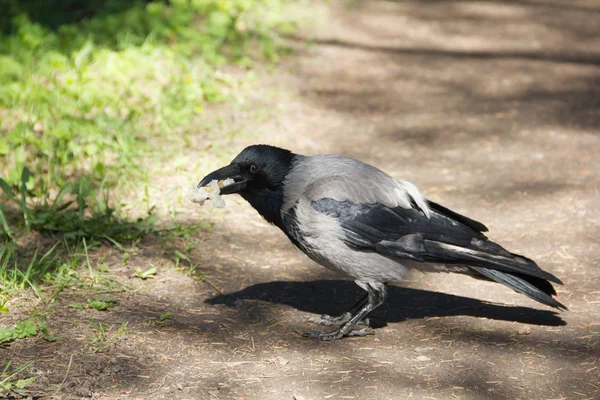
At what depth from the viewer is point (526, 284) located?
14.7ft

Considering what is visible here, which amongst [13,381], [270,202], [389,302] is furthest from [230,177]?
[13,381]

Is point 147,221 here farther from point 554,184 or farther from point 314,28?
point 314,28

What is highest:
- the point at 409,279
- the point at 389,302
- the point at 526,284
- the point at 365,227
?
the point at 365,227

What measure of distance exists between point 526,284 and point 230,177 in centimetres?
194

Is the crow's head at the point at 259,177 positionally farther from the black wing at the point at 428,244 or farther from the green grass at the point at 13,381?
the green grass at the point at 13,381

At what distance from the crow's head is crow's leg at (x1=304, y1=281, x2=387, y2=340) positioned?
725mm

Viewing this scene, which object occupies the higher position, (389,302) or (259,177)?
(259,177)

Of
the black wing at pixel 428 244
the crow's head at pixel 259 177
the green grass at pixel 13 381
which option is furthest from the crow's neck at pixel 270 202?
the green grass at pixel 13 381

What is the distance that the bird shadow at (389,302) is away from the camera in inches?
192

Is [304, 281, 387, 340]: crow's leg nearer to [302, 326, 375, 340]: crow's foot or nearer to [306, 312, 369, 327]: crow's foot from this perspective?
[302, 326, 375, 340]: crow's foot

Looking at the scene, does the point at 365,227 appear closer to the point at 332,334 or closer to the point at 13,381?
the point at 332,334

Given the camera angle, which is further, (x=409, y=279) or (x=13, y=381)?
(x=409, y=279)

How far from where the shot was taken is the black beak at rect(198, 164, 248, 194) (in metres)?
4.60

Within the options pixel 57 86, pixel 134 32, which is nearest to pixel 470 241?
pixel 57 86
